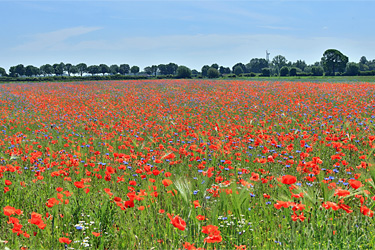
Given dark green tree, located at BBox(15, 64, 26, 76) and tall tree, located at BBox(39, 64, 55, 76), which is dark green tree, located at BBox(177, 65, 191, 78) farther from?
tall tree, located at BBox(39, 64, 55, 76)

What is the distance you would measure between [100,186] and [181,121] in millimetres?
4341

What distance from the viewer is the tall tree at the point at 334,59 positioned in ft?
279

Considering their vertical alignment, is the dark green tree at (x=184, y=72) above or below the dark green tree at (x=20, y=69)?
below

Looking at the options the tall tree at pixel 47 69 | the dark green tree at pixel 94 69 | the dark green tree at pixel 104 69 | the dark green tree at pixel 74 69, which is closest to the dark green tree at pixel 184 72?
the dark green tree at pixel 104 69

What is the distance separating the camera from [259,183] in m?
3.97

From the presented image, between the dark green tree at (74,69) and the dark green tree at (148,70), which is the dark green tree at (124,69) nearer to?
the dark green tree at (148,70)

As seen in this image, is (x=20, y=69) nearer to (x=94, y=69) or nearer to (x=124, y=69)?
(x=94, y=69)

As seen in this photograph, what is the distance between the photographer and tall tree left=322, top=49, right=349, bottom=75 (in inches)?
3346

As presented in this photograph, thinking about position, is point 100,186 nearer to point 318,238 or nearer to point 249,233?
point 249,233

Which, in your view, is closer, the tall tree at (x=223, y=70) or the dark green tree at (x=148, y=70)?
the tall tree at (x=223, y=70)

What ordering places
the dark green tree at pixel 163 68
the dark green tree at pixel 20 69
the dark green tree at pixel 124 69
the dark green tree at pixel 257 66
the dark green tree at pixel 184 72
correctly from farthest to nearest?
the dark green tree at pixel 257 66, the dark green tree at pixel 124 69, the dark green tree at pixel 163 68, the dark green tree at pixel 20 69, the dark green tree at pixel 184 72

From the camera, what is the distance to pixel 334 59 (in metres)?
86.0

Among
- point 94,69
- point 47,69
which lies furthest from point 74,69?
point 94,69

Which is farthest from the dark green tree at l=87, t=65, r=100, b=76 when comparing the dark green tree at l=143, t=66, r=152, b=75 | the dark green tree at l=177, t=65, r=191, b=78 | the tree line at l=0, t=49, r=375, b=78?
the dark green tree at l=177, t=65, r=191, b=78
